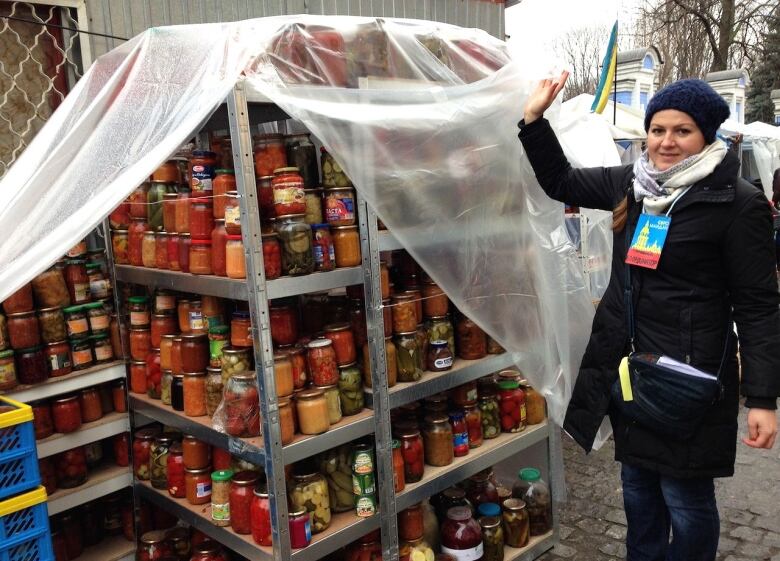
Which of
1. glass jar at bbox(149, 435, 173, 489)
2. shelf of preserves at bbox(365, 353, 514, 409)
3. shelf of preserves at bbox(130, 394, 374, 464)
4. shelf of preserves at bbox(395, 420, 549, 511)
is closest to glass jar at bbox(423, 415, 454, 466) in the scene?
shelf of preserves at bbox(395, 420, 549, 511)

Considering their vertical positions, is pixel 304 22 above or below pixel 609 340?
above

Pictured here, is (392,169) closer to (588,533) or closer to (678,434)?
(678,434)

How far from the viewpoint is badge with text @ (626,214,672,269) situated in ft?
6.86

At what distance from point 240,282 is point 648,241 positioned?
1.38 m

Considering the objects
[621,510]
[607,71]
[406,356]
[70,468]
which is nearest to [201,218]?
[406,356]

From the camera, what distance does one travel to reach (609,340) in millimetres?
2279

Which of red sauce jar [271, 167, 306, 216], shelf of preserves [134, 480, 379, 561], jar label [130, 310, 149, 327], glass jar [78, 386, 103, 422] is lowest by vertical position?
shelf of preserves [134, 480, 379, 561]

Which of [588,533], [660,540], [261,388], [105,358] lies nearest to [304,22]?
[261,388]

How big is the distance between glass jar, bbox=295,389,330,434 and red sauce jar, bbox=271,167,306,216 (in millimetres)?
680

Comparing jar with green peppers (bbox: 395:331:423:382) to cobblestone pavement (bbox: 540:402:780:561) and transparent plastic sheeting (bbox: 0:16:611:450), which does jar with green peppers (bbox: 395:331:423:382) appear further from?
cobblestone pavement (bbox: 540:402:780:561)

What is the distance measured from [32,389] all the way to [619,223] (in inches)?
95.5

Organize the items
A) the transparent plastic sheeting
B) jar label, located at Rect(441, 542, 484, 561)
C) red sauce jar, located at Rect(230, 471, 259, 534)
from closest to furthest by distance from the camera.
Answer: the transparent plastic sheeting → red sauce jar, located at Rect(230, 471, 259, 534) → jar label, located at Rect(441, 542, 484, 561)

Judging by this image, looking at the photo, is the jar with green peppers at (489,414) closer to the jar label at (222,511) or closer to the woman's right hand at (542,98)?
the jar label at (222,511)

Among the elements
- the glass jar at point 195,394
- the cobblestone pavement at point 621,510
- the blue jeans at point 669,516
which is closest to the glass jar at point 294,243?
the glass jar at point 195,394
